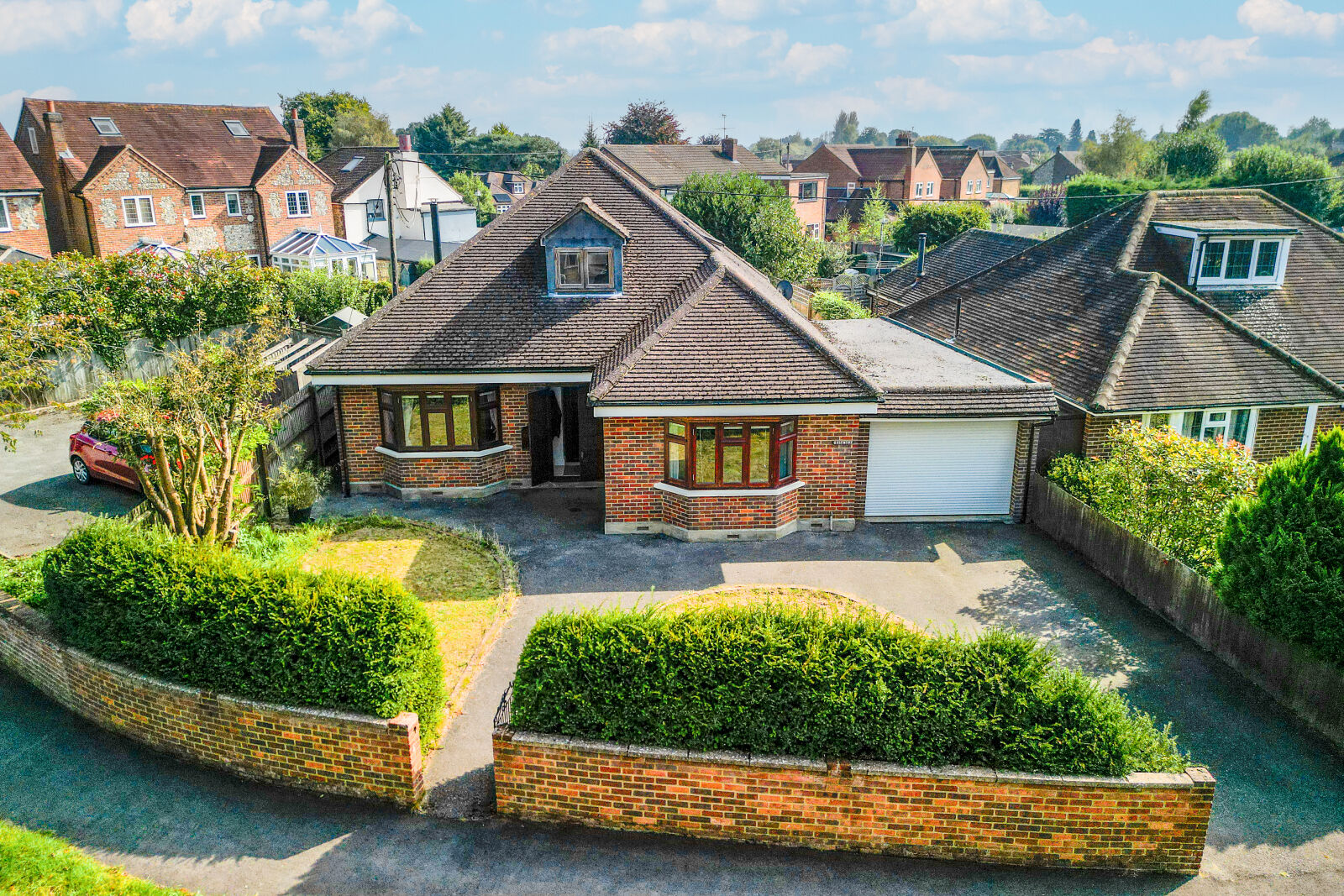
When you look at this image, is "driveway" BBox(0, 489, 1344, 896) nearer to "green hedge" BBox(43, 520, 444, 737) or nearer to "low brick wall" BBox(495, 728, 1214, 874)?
"low brick wall" BBox(495, 728, 1214, 874)

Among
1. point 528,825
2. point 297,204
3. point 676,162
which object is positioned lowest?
point 528,825

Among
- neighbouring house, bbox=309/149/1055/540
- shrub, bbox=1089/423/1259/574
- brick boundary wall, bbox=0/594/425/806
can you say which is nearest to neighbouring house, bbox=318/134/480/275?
neighbouring house, bbox=309/149/1055/540

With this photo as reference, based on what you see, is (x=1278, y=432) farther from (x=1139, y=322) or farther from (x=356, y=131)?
(x=356, y=131)

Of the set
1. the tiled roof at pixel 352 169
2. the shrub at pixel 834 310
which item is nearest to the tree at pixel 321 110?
the tiled roof at pixel 352 169

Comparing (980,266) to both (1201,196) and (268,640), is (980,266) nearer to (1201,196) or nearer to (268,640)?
(1201,196)

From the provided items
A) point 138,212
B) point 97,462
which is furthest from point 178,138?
point 97,462

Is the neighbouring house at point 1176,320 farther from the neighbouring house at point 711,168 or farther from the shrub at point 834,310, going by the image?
the neighbouring house at point 711,168

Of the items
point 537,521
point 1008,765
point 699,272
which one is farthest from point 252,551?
point 1008,765
